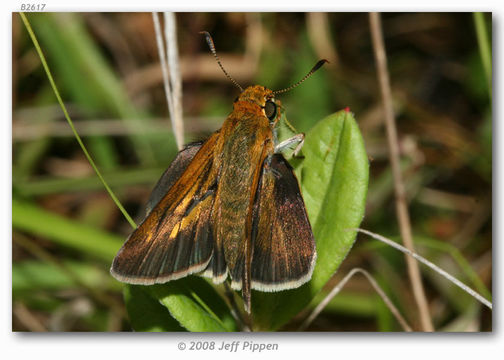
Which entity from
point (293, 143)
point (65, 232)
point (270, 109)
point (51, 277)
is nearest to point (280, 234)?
point (293, 143)

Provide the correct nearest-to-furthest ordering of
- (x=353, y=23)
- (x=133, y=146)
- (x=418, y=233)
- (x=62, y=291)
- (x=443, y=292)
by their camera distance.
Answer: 1. (x=62, y=291)
2. (x=443, y=292)
3. (x=418, y=233)
4. (x=133, y=146)
5. (x=353, y=23)

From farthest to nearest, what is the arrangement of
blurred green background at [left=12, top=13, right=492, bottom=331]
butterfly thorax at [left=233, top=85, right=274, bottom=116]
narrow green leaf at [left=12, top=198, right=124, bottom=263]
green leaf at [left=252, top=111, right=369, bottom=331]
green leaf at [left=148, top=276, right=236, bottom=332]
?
blurred green background at [left=12, top=13, right=492, bottom=331] → narrow green leaf at [left=12, top=198, right=124, bottom=263] → butterfly thorax at [left=233, top=85, right=274, bottom=116] → green leaf at [left=252, top=111, right=369, bottom=331] → green leaf at [left=148, top=276, right=236, bottom=332]

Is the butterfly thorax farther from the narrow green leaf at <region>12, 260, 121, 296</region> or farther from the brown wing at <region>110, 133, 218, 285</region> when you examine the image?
the narrow green leaf at <region>12, 260, 121, 296</region>

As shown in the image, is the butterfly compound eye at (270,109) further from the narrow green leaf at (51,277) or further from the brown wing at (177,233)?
the narrow green leaf at (51,277)

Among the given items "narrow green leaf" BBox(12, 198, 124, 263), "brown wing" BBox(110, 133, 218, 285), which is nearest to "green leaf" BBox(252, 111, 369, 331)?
"brown wing" BBox(110, 133, 218, 285)

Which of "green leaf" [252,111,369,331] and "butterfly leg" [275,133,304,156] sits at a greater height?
"butterfly leg" [275,133,304,156]
